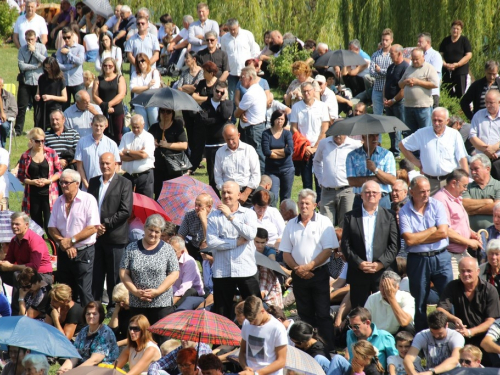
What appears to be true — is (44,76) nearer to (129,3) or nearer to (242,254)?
(242,254)

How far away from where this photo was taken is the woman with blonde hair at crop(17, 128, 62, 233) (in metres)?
13.6

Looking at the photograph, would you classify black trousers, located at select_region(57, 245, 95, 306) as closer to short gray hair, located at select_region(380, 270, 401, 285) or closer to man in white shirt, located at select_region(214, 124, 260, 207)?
man in white shirt, located at select_region(214, 124, 260, 207)

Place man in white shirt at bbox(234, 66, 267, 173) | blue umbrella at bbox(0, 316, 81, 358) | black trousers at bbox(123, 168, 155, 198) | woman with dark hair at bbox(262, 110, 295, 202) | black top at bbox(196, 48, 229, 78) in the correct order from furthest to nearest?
black top at bbox(196, 48, 229, 78) < man in white shirt at bbox(234, 66, 267, 173) < woman with dark hair at bbox(262, 110, 295, 202) < black trousers at bbox(123, 168, 155, 198) < blue umbrella at bbox(0, 316, 81, 358)

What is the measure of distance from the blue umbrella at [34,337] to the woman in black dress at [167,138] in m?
5.50

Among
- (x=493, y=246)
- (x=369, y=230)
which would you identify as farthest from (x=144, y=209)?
(x=493, y=246)

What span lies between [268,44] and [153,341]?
12.8m

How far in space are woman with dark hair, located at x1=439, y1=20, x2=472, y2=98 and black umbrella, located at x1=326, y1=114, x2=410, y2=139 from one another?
6578 mm

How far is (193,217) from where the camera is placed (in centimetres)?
1267

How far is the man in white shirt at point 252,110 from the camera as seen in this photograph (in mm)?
15344

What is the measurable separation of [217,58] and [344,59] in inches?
110

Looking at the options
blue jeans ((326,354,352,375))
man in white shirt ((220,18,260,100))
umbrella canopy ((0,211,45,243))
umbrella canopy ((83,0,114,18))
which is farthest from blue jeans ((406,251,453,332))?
umbrella canopy ((83,0,114,18))

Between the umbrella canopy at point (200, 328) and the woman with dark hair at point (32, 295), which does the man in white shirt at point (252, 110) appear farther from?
the umbrella canopy at point (200, 328)

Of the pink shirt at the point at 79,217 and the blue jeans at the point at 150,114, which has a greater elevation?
the pink shirt at the point at 79,217

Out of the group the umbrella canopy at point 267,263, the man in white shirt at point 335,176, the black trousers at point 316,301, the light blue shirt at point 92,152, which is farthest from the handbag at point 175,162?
the black trousers at point 316,301
